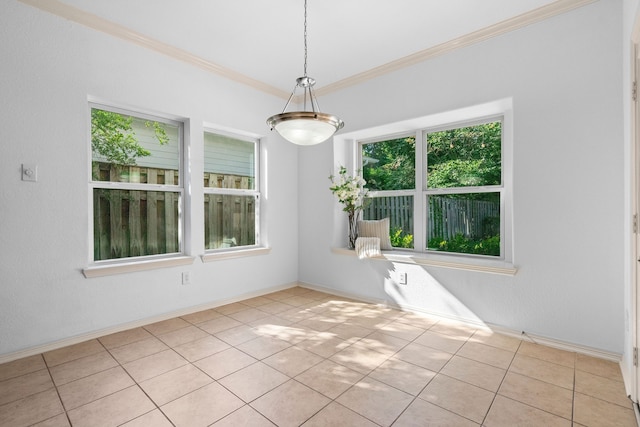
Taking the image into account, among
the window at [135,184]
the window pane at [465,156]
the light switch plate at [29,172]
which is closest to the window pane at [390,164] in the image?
the window pane at [465,156]

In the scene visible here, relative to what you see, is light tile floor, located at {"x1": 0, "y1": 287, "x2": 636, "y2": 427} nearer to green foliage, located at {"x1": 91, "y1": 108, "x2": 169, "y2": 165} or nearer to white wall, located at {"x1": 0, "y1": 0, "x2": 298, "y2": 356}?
white wall, located at {"x1": 0, "y1": 0, "x2": 298, "y2": 356}

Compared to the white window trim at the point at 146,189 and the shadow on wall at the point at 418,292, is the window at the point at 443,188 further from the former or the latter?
the white window trim at the point at 146,189

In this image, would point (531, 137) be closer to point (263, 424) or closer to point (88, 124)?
point (263, 424)

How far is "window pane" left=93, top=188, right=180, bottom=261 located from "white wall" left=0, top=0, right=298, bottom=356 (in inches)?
7.5

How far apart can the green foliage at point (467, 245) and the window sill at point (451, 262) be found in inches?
6.4

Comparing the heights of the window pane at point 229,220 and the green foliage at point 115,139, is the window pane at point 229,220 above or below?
below

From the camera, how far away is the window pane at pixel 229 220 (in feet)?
12.3

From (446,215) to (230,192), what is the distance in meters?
2.56

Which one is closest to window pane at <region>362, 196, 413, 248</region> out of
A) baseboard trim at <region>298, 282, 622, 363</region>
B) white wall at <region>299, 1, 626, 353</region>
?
white wall at <region>299, 1, 626, 353</region>

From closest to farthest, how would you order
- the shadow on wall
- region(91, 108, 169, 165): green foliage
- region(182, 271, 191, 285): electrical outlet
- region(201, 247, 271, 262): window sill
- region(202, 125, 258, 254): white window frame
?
region(91, 108, 169, 165): green foliage
the shadow on wall
region(182, 271, 191, 285): electrical outlet
region(201, 247, 271, 262): window sill
region(202, 125, 258, 254): white window frame

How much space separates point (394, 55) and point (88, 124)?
298 cm

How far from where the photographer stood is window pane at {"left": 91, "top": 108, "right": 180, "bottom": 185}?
2914mm

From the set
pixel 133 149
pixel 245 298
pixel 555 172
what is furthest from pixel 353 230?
pixel 133 149

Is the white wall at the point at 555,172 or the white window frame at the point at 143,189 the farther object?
the white window frame at the point at 143,189
